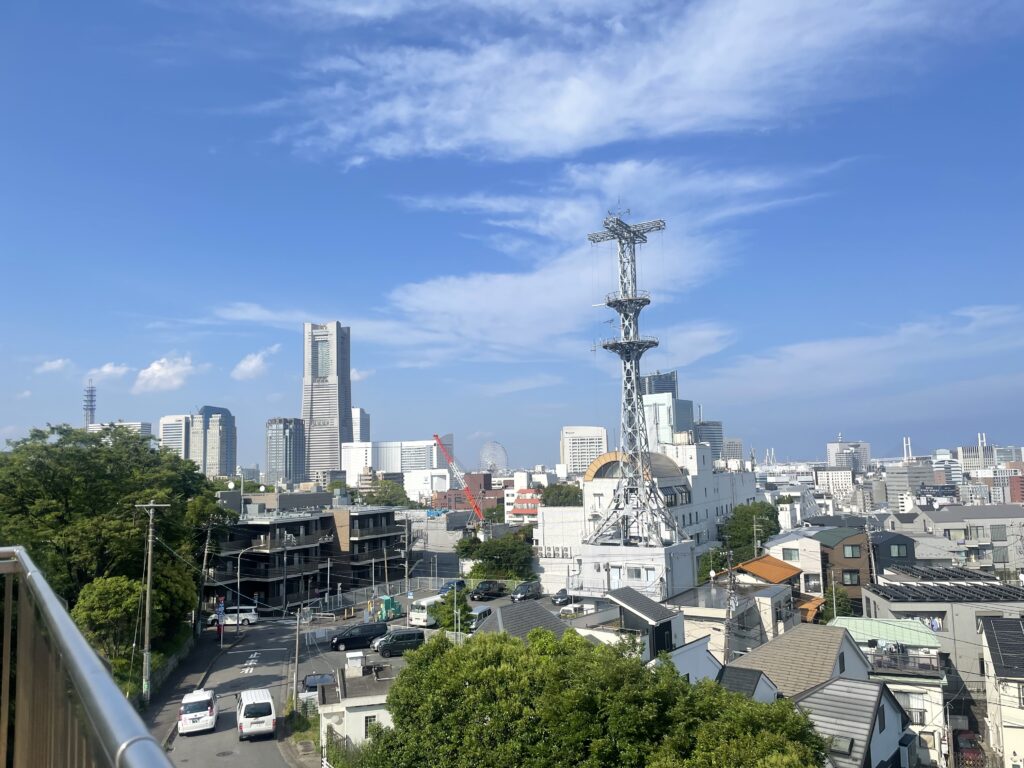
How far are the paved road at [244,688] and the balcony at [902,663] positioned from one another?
15493mm

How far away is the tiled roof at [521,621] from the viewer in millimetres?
16377

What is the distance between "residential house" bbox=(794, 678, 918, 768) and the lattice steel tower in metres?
19.3

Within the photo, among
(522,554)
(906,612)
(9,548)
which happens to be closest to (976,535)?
(906,612)

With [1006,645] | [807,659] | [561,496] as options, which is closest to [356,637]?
[807,659]

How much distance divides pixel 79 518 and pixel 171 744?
894cm

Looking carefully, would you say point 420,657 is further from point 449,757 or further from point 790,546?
point 790,546

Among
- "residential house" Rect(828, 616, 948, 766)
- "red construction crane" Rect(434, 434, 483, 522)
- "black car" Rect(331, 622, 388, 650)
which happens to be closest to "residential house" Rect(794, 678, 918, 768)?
"residential house" Rect(828, 616, 948, 766)

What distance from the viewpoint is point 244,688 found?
65.9 ft

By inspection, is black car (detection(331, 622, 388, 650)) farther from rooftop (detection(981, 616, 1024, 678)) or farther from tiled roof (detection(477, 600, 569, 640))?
rooftop (detection(981, 616, 1024, 678))

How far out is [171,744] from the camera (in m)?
15.6

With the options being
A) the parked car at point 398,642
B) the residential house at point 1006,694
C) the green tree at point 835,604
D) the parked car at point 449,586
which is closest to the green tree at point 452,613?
the parked car at point 398,642

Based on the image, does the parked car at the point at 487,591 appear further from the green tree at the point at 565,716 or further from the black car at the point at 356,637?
the green tree at the point at 565,716

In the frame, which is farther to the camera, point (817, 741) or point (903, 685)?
point (903, 685)

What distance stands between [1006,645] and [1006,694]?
68.3 inches
